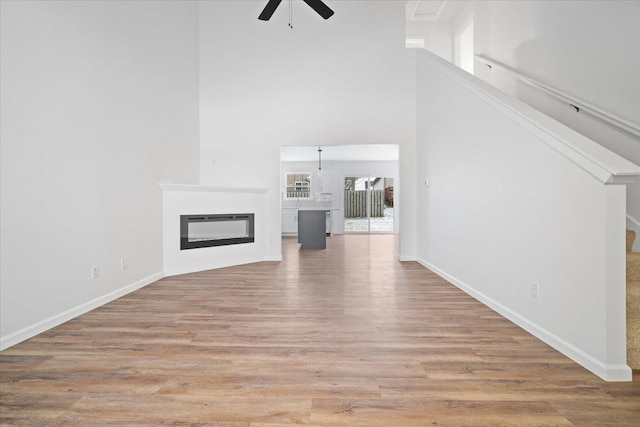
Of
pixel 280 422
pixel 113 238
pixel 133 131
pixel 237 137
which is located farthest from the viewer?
pixel 237 137

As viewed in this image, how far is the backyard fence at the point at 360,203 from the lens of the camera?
12195 mm

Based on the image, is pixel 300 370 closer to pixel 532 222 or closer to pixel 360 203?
pixel 532 222

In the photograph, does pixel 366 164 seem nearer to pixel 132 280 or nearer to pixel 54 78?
pixel 132 280

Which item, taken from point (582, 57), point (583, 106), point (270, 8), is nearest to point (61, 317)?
point (270, 8)

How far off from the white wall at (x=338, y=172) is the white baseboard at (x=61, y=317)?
323 inches

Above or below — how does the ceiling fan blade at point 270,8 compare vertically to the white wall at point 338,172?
above

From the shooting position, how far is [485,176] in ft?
11.1

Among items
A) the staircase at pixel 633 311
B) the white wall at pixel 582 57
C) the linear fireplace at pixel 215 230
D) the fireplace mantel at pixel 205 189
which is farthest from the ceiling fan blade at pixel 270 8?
the staircase at pixel 633 311

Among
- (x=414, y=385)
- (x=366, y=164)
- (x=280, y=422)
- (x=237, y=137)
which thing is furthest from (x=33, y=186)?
(x=366, y=164)

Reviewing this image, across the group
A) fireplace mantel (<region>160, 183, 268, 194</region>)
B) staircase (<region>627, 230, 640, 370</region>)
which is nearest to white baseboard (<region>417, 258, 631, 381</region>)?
staircase (<region>627, 230, 640, 370</region>)

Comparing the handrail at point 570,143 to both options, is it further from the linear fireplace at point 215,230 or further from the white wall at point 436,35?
the white wall at point 436,35

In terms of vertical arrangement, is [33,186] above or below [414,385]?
above

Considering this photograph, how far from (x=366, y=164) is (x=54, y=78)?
33.2ft

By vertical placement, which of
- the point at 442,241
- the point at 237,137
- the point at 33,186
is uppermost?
the point at 237,137
